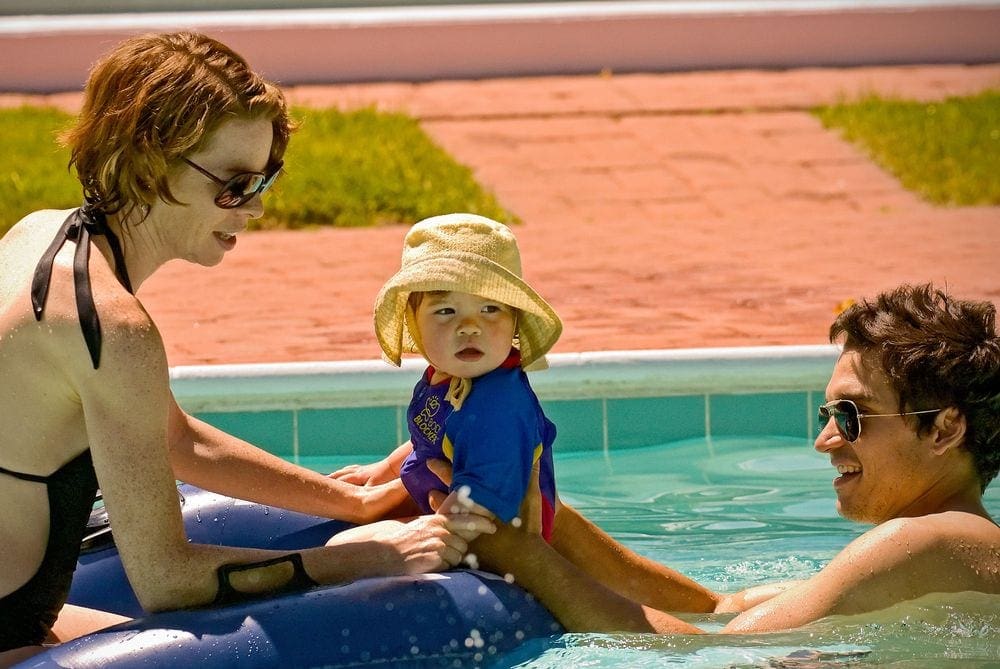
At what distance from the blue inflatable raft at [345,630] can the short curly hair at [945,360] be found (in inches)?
39.7

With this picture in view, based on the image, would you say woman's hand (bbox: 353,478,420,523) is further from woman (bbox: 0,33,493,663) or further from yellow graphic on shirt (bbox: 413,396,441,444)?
woman (bbox: 0,33,493,663)

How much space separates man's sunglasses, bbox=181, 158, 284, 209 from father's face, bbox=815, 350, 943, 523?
57.3 inches

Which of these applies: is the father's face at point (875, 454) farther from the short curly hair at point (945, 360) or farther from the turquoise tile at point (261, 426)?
the turquoise tile at point (261, 426)

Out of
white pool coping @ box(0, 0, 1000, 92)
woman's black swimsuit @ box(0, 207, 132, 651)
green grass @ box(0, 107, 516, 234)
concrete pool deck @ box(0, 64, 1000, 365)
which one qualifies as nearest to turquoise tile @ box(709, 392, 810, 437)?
concrete pool deck @ box(0, 64, 1000, 365)

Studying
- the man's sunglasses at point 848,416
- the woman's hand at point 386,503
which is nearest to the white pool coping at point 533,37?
the woman's hand at point 386,503

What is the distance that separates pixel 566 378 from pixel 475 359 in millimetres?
2384

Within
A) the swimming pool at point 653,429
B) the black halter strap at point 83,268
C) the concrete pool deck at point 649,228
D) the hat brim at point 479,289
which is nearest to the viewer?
the black halter strap at point 83,268

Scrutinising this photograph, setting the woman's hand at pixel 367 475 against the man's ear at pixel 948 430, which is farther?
the woman's hand at pixel 367 475

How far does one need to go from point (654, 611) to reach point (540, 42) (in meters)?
10.00

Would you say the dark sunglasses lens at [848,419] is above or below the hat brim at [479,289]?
below

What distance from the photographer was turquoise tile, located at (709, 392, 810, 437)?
628cm

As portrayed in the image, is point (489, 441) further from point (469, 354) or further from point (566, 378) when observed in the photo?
point (566, 378)

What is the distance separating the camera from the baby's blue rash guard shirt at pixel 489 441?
359 centimetres

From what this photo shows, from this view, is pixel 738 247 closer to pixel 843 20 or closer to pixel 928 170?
pixel 928 170
